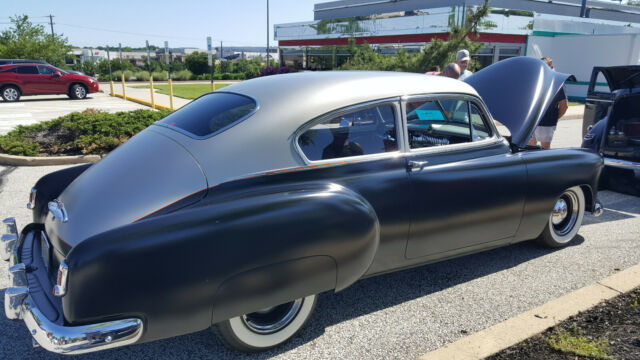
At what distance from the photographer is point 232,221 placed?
2363mm

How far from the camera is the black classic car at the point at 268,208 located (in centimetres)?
220

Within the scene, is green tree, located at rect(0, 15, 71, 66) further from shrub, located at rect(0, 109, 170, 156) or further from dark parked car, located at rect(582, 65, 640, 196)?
dark parked car, located at rect(582, 65, 640, 196)

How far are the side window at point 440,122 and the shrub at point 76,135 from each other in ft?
18.1

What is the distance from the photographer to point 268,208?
8.12 feet

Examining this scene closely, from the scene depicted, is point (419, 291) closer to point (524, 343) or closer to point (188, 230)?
point (524, 343)

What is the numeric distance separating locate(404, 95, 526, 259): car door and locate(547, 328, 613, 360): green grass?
874 millimetres

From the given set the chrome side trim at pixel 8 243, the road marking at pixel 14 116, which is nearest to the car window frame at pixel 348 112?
the chrome side trim at pixel 8 243

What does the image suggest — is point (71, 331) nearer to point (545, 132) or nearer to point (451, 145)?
point (451, 145)

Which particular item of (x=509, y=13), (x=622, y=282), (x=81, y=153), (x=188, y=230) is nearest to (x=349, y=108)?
(x=188, y=230)

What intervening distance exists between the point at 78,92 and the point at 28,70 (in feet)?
6.16

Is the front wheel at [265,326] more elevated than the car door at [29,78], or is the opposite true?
the car door at [29,78]

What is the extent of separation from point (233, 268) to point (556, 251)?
11.0 ft

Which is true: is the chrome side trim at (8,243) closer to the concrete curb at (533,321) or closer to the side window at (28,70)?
the concrete curb at (533,321)

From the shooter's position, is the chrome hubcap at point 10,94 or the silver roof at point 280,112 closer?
the silver roof at point 280,112
